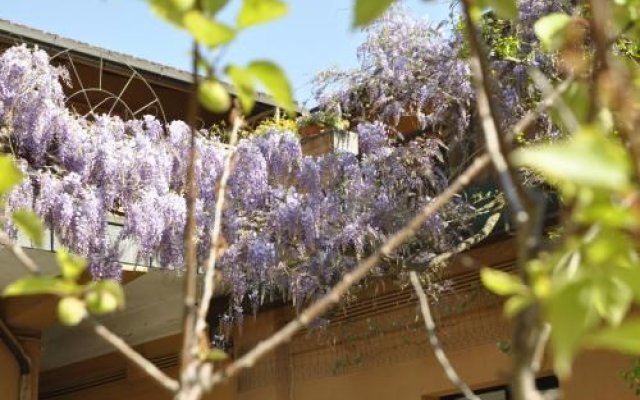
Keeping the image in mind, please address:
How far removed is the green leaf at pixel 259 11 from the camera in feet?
3.42

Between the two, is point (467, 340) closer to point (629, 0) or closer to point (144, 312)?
point (144, 312)

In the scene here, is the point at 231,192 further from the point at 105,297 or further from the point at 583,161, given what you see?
the point at 583,161

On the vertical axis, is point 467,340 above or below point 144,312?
below

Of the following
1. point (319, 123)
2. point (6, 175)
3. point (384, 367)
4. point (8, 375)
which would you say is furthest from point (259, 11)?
point (8, 375)

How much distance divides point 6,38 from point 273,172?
2305 mm

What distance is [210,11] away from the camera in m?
1.13

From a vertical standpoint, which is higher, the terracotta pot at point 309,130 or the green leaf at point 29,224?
the terracotta pot at point 309,130

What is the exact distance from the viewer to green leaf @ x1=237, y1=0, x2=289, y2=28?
104 cm

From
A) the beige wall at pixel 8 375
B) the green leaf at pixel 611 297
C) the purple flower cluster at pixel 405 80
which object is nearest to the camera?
the green leaf at pixel 611 297

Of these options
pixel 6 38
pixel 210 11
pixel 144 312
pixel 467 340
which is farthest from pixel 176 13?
pixel 144 312

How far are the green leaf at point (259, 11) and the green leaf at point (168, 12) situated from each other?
9cm

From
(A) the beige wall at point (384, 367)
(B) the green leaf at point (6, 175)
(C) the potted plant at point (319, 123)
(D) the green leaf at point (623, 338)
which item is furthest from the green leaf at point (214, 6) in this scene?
(C) the potted plant at point (319, 123)

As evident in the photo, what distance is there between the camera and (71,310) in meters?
1.25

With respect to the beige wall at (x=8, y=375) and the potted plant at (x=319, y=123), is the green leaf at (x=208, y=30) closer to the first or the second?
the potted plant at (x=319, y=123)
